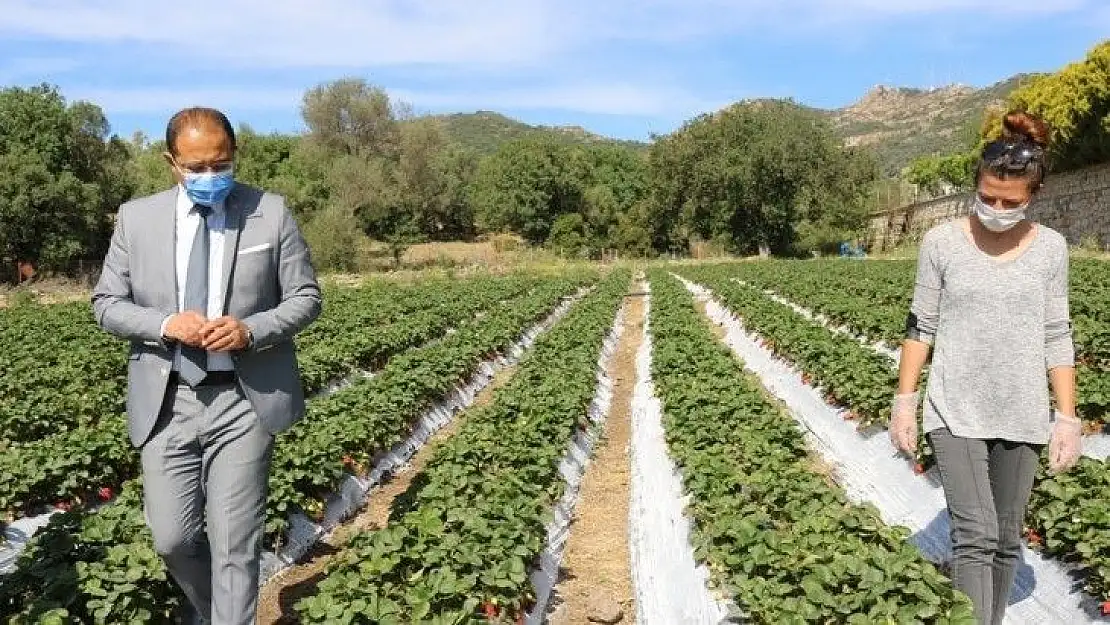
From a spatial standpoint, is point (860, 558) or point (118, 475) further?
point (118, 475)

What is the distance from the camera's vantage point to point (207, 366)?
3.26m

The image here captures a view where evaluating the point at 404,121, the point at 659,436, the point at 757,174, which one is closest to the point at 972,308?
the point at 659,436

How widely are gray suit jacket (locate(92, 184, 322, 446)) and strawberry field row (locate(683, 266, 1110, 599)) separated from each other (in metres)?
3.79

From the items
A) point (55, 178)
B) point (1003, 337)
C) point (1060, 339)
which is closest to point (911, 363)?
point (1003, 337)

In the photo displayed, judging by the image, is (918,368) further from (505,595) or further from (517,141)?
(517,141)

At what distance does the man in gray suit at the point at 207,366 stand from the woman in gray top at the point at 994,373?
2.55 meters

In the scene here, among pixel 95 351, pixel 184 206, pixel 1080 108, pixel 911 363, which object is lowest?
pixel 95 351

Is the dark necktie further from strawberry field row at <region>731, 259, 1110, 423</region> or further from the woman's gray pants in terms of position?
strawberry field row at <region>731, 259, 1110, 423</region>

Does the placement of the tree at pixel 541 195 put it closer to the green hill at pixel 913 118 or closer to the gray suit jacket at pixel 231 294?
the green hill at pixel 913 118

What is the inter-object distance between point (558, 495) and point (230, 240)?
3.82m

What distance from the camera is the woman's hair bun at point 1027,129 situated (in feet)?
10.6

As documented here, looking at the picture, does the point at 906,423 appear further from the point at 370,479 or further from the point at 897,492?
the point at 370,479

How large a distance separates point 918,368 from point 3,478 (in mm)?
6198

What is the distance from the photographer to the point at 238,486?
3.32 metres
